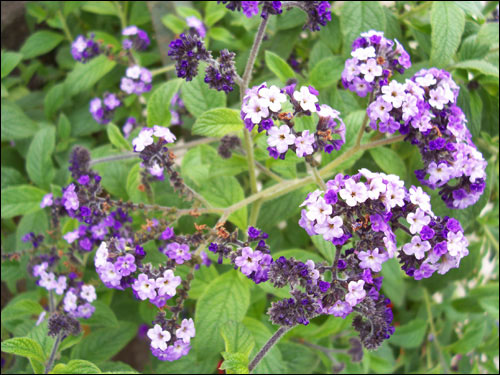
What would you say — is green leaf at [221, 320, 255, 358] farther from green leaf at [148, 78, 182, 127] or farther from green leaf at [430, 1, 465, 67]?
green leaf at [430, 1, 465, 67]

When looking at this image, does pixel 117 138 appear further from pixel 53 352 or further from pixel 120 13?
pixel 120 13

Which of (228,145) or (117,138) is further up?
(228,145)

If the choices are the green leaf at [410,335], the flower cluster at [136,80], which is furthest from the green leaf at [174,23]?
the green leaf at [410,335]

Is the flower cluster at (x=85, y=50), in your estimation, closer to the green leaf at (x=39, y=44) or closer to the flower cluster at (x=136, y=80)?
the flower cluster at (x=136, y=80)

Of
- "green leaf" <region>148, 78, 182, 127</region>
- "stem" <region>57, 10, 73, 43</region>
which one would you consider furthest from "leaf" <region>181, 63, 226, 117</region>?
"stem" <region>57, 10, 73, 43</region>

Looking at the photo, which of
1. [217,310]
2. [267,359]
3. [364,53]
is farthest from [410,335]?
[364,53]
